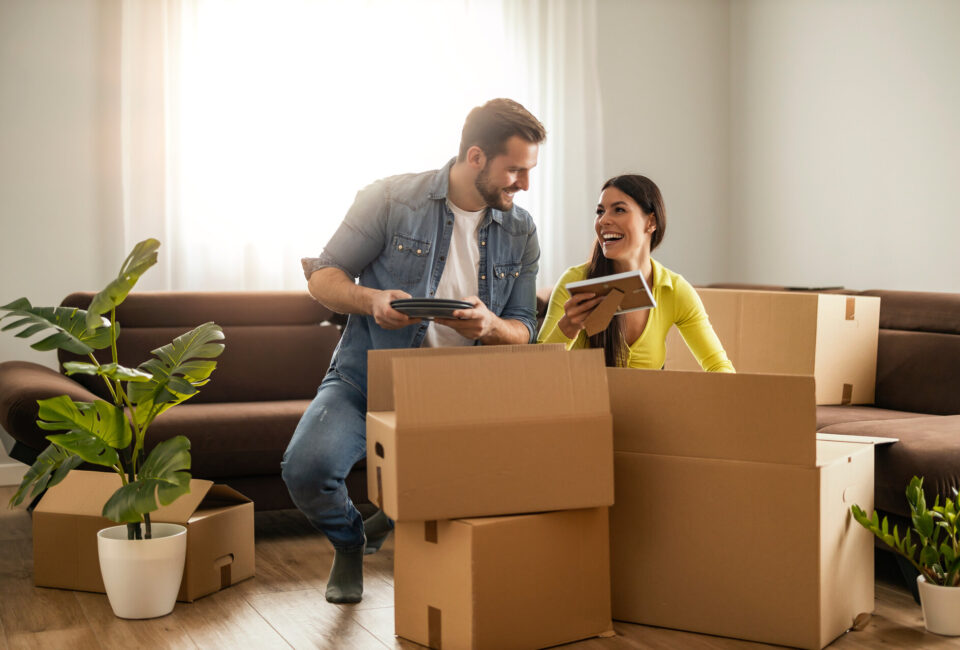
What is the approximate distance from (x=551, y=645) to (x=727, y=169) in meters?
3.62

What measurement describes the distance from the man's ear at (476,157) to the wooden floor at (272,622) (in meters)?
1.08

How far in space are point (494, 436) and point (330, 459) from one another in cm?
51

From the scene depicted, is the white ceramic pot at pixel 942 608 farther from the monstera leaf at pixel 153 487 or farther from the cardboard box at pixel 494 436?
the monstera leaf at pixel 153 487

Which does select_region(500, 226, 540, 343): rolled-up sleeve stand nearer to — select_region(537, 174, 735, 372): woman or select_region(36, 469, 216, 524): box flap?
select_region(537, 174, 735, 372): woman

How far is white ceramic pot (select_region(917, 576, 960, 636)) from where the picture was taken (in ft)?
6.92

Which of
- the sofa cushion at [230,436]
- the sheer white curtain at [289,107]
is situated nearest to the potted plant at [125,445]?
the sofa cushion at [230,436]

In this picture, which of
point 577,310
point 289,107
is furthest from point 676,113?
point 577,310

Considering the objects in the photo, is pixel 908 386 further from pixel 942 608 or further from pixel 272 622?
pixel 272 622

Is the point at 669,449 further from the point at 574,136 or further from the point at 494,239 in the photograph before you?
the point at 574,136

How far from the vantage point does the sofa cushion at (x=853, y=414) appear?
2.92 metres

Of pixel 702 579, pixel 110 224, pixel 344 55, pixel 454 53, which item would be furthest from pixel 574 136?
pixel 702 579

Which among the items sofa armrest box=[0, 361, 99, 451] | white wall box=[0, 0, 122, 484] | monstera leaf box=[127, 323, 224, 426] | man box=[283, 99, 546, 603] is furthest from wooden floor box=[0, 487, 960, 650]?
white wall box=[0, 0, 122, 484]

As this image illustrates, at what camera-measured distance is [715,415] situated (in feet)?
6.76

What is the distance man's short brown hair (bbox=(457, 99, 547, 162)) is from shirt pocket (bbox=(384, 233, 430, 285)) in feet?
0.90
